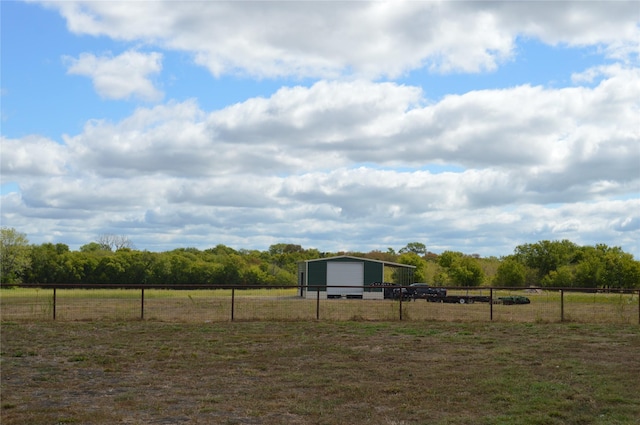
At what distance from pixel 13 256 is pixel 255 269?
29486 mm

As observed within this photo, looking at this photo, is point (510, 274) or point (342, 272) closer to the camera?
point (342, 272)

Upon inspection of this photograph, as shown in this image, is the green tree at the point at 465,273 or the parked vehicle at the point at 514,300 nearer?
the parked vehicle at the point at 514,300

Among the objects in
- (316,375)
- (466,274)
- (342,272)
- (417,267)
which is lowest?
(316,375)

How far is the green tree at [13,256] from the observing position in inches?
3156

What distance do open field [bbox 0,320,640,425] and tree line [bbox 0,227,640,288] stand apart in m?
53.9

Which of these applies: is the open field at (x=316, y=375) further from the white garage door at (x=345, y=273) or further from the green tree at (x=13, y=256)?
the green tree at (x=13, y=256)

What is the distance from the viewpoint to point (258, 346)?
15.6m

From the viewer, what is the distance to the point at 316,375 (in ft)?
38.5

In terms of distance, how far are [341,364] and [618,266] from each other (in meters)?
65.0

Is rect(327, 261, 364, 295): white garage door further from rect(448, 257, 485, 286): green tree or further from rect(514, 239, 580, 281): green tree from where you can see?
rect(514, 239, 580, 281): green tree

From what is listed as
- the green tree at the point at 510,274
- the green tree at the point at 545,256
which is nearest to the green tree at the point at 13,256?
the green tree at the point at 510,274

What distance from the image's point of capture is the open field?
8.85 metres

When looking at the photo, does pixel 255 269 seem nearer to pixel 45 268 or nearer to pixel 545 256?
pixel 45 268

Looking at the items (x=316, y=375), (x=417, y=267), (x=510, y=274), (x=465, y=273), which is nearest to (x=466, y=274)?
(x=465, y=273)
